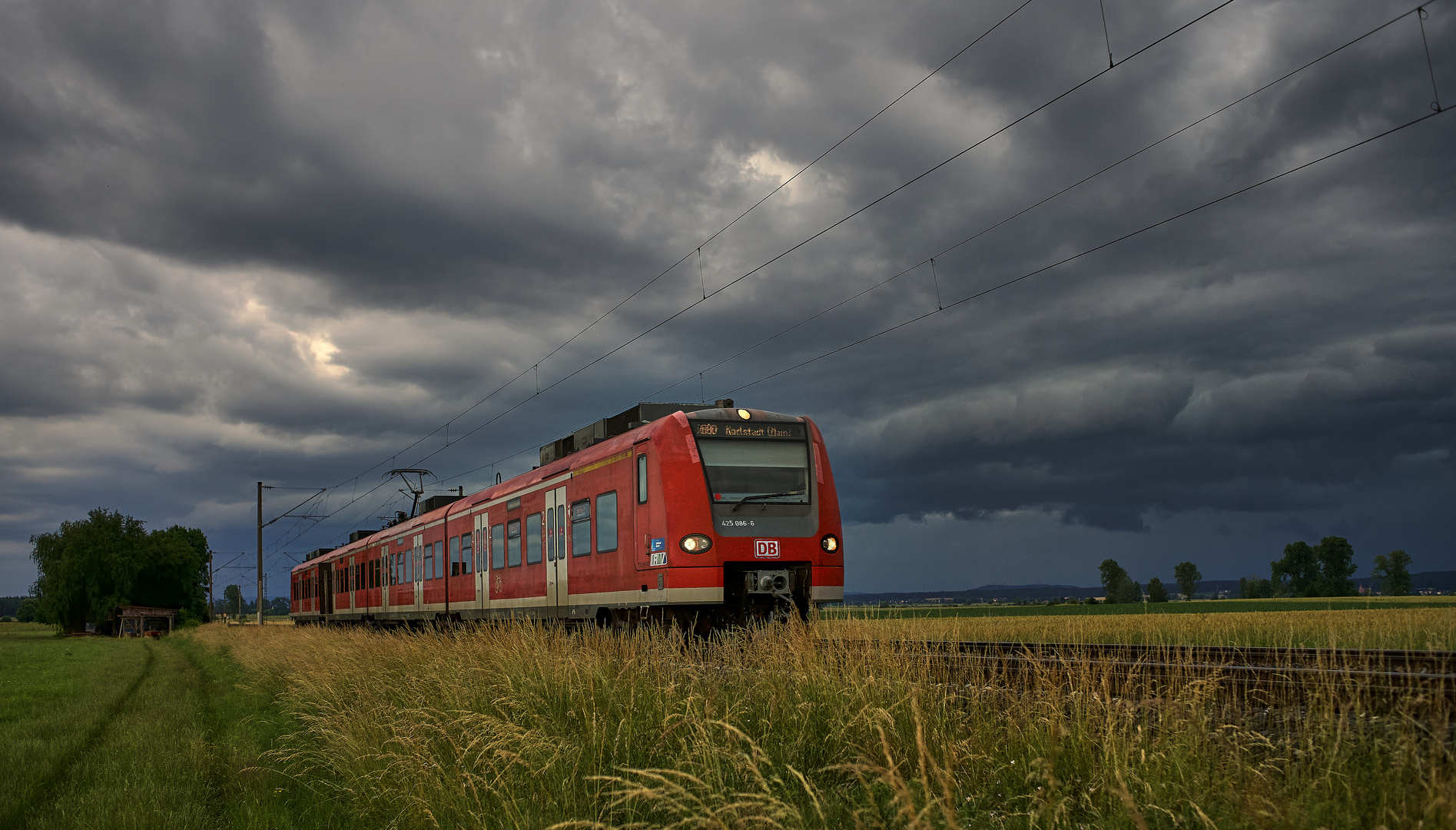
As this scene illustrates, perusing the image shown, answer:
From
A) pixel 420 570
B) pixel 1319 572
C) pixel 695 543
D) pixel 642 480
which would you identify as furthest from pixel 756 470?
pixel 1319 572

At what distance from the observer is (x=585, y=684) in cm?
734

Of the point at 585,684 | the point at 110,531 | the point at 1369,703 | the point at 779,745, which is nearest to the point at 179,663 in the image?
the point at 585,684

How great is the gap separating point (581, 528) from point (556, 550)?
1.12 meters

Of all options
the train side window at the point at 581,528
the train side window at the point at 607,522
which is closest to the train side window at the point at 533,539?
the train side window at the point at 581,528

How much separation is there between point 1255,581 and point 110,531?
437 ft

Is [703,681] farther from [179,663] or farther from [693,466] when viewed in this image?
[179,663]

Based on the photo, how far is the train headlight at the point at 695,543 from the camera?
41.3ft

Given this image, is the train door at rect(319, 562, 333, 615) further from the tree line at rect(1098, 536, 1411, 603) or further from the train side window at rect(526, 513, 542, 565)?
the tree line at rect(1098, 536, 1411, 603)

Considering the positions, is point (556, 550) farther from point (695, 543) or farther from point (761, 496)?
point (761, 496)

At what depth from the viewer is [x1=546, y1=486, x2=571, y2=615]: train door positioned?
51.6 ft

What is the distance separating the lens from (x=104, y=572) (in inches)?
2778

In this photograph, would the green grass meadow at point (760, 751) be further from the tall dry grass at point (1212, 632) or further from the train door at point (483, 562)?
the train door at point (483, 562)

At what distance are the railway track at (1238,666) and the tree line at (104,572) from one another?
76993 mm

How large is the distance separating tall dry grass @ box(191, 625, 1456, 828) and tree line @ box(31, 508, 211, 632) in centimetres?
7427
